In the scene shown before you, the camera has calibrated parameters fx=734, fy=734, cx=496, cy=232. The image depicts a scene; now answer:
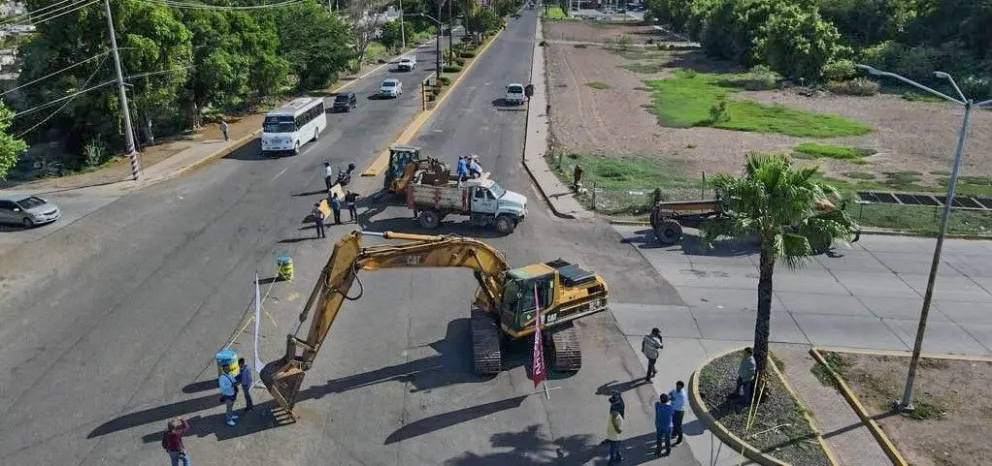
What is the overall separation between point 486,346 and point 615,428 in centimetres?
483

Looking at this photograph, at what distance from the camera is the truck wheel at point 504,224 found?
99.1 ft

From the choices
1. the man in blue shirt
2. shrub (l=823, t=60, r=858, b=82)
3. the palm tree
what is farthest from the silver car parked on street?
shrub (l=823, t=60, r=858, b=82)

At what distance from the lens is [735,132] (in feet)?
171

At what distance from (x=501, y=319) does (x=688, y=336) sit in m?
6.05

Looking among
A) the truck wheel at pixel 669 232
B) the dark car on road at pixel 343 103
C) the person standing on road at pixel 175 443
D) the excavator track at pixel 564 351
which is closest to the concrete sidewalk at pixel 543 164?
the truck wheel at pixel 669 232

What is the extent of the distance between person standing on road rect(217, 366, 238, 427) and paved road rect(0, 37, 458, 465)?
3.47 feet

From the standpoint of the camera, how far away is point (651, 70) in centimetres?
8706

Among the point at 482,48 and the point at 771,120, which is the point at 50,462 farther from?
the point at 482,48

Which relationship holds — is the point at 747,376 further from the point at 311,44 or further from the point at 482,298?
the point at 311,44

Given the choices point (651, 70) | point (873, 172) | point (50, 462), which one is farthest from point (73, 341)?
point (651, 70)

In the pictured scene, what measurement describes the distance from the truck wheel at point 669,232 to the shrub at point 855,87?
1986 inches

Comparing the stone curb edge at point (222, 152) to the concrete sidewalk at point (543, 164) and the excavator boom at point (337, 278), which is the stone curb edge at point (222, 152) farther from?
the excavator boom at point (337, 278)

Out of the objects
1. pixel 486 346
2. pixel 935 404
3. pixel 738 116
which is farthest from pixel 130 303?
pixel 738 116

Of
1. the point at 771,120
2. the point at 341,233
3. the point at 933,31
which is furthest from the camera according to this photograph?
the point at 933,31
